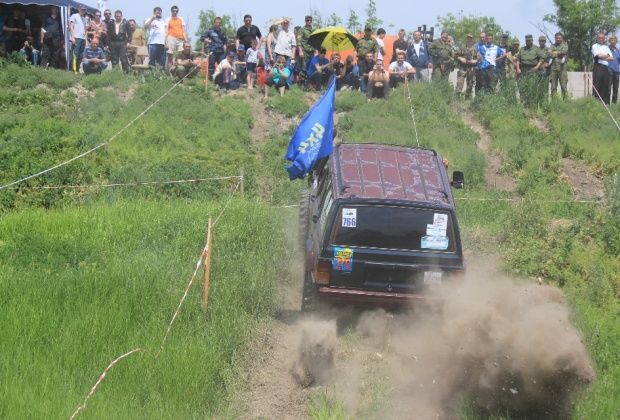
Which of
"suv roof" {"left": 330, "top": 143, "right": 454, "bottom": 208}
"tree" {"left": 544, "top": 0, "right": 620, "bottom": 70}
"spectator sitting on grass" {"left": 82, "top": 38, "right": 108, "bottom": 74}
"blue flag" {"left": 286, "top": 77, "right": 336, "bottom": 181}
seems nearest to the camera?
"suv roof" {"left": 330, "top": 143, "right": 454, "bottom": 208}

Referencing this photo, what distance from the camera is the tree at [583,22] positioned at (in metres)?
53.7

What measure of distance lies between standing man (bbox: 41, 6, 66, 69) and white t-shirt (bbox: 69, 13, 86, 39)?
1.97 feet

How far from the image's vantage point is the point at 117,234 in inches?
555

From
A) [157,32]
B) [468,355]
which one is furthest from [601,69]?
[468,355]

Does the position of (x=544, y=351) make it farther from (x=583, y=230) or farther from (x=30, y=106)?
(x=30, y=106)

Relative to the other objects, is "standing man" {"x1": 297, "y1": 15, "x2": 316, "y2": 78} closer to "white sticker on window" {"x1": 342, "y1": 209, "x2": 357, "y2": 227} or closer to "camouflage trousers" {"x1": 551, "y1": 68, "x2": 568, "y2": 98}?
"camouflage trousers" {"x1": 551, "y1": 68, "x2": 568, "y2": 98}

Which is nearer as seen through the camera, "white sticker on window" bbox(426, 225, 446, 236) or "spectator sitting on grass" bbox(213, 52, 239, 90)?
"white sticker on window" bbox(426, 225, 446, 236)

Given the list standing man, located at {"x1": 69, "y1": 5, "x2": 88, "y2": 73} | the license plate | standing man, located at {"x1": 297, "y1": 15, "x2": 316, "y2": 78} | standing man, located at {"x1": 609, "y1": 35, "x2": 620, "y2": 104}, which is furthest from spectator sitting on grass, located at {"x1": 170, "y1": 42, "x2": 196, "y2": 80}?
the license plate

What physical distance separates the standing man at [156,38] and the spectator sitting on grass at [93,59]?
1.44 metres

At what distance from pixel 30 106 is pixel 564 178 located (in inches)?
518

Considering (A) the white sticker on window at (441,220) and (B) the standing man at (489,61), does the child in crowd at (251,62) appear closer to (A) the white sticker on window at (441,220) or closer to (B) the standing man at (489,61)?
(B) the standing man at (489,61)

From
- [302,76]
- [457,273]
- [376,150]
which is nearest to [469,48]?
[302,76]

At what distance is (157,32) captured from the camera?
25453 millimetres

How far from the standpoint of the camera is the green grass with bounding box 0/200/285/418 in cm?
870
